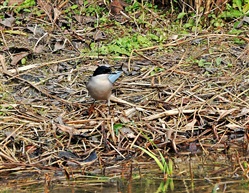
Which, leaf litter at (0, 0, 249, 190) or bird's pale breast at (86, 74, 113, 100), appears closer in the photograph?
leaf litter at (0, 0, 249, 190)

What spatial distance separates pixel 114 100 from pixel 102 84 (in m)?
0.28

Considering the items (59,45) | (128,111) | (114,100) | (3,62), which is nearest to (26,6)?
(59,45)

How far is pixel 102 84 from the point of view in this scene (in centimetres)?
739

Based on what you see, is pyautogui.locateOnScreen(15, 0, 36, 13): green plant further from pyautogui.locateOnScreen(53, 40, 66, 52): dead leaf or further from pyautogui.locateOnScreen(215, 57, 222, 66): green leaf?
pyautogui.locateOnScreen(215, 57, 222, 66): green leaf

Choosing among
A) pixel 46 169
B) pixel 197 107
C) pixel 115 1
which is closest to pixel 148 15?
pixel 115 1

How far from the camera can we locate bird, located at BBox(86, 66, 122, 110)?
7.35 m

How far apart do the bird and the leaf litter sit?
145mm

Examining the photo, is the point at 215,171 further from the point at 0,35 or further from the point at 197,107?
the point at 0,35

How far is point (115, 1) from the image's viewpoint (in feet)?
32.1

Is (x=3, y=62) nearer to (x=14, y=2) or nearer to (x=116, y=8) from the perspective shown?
(x=14, y=2)

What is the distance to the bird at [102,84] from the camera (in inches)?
289

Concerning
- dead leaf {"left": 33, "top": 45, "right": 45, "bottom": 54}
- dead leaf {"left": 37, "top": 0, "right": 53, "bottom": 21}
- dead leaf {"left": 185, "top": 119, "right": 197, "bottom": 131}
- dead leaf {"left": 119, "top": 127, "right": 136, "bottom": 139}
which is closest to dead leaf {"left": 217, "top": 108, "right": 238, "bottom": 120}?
dead leaf {"left": 185, "top": 119, "right": 197, "bottom": 131}

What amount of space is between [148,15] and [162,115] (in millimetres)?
2720

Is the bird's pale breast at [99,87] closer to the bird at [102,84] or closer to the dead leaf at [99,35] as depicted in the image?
the bird at [102,84]
